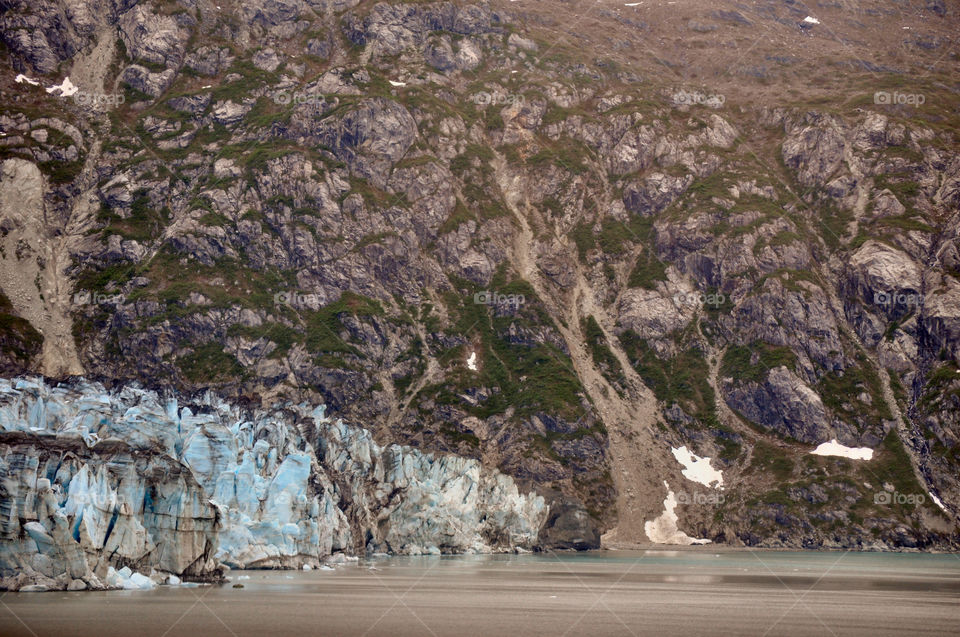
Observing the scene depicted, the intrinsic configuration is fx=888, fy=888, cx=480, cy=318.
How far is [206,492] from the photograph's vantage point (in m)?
80.2

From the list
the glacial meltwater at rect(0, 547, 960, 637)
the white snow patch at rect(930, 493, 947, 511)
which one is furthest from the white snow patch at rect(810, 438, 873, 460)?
the glacial meltwater at rect(0, 547, 960, 637)

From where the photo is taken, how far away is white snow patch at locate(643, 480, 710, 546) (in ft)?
544

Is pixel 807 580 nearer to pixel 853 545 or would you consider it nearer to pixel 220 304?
pixel 853 545

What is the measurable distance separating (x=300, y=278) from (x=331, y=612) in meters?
150

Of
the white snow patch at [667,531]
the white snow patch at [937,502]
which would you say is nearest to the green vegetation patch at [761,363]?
the white snow patch at [937,502]

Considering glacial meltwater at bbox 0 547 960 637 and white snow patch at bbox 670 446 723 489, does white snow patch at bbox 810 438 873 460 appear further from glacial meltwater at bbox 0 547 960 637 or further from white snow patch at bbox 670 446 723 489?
glacial meltwater at bbox 0 547 960 637

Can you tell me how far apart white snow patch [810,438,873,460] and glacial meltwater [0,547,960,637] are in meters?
78.8

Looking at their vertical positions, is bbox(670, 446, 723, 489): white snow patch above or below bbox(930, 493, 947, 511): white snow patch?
above

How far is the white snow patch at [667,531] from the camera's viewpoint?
544 ft

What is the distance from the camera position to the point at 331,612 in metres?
55.6

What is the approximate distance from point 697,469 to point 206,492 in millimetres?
123179

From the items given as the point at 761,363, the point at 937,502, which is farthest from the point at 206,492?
the point at 761,363

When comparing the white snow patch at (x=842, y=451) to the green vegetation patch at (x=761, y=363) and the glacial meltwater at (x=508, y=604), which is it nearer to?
the green vegetation patch at (x=761, y=363)

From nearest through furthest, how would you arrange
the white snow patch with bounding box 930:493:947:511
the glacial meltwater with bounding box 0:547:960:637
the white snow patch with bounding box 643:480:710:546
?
the glacial meltwater with bounding box 0:547:960:637, the white snow patch with bounding box 930:493:947:511, the white snow patch with bounding box 643:480:710:546
